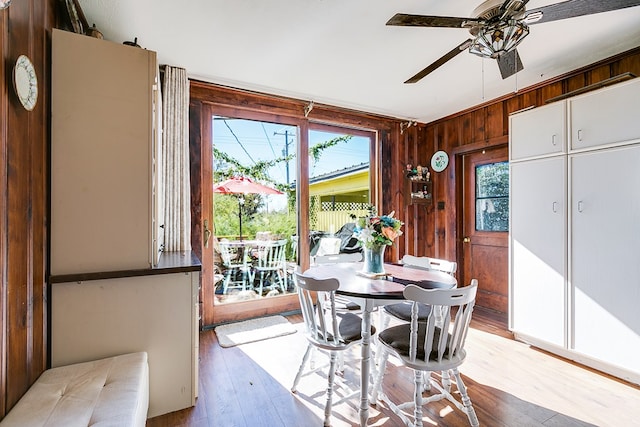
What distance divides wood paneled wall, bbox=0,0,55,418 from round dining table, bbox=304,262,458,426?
1553 millimetres

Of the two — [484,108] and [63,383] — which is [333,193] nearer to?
[484,108]

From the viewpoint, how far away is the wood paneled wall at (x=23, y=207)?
1262 millimetres

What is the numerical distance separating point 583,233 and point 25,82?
151 inches

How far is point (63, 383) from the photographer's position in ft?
4.73

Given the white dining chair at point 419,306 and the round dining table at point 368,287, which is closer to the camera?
the round dining table at point 368,287

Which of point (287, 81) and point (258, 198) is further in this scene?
point (258, 198)

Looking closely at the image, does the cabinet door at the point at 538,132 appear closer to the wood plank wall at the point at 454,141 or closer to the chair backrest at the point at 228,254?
the wood plank wall at the point at 454,141

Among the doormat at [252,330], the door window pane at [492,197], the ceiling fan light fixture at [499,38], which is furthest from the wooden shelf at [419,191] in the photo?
the ceiling fan light fixture at [499,38]

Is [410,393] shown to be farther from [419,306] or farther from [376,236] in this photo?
[376,236]

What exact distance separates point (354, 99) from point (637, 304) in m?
3.21

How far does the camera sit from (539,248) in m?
2.82

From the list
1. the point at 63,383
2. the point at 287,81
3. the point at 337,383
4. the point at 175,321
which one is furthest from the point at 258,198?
the point at 63,383

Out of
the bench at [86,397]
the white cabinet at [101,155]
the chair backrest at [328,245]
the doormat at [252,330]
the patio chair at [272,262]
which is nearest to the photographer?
the bench at [86,397]

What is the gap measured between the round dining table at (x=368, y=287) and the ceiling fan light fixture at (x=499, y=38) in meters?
1.49
